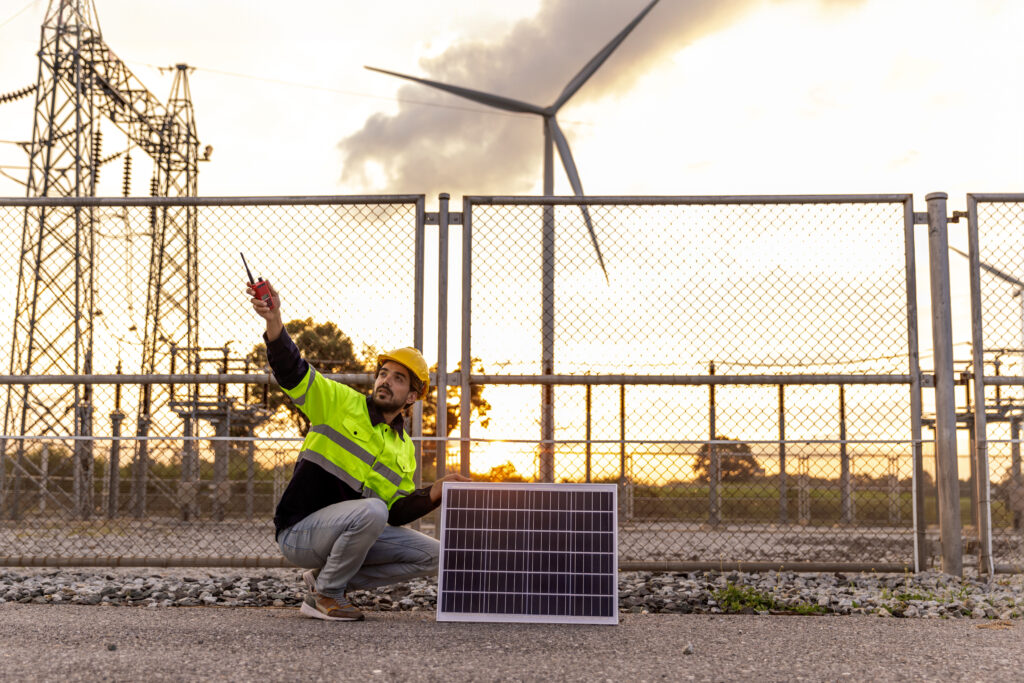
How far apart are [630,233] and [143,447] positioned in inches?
210

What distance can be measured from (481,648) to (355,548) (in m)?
1.08

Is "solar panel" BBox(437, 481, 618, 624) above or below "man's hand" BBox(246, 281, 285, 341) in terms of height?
below

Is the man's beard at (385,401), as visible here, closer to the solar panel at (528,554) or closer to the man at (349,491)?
the man at (349,491)

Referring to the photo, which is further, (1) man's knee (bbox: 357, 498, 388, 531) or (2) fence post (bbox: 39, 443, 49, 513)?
(2) fence post (bbox: 39, 443, 49, 513)

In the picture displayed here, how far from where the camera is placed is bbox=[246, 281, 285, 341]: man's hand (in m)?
5.14

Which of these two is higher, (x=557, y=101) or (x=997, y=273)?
(x=557, y=101)

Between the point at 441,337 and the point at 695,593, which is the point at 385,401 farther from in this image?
the point at 695,593

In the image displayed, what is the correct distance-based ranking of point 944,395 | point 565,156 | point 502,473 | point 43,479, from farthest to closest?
point 565,156, point 43,479, point 944,395, point 502,473

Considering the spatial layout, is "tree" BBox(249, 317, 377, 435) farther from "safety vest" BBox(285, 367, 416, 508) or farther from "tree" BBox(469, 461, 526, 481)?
"safety vest" BBox(285, 367, 416, 508)

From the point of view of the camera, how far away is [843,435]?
9.02 metres

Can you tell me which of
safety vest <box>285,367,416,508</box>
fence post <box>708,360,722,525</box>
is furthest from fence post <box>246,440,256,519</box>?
safety vest <box>285,367,416,508</box>

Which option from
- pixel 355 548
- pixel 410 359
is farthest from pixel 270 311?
pixel 355 548

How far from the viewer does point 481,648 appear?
15.9 ft

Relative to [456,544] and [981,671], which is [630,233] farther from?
[981,671]
